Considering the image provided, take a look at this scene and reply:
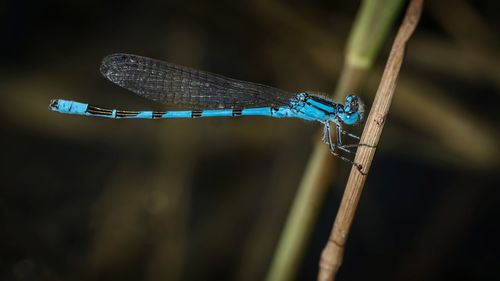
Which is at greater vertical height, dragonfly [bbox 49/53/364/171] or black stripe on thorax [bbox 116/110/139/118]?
dragonfly [bbox 49/53/364/171]

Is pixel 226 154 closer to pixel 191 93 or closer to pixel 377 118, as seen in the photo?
pixel 191 93

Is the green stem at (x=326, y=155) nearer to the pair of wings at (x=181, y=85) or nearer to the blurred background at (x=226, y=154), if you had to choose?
the pair of wings at (x=181, y=85)

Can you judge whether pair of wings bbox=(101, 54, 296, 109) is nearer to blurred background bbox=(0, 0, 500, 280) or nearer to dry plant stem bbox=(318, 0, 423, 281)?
blurred background bbox=(0, 0, 500, 280)

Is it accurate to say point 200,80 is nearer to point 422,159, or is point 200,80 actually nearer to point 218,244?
point 218,244

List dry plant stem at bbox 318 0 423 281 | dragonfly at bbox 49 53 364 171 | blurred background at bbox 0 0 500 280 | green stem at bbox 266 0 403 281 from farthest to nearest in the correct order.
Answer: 1. blurred background at bbox 0 0 500 280
2. dragonfly at bbox 49 53 364 171
3. green stem at bbox 266 0 403 281
4. dry plant stem at bbox 318 0 423 281

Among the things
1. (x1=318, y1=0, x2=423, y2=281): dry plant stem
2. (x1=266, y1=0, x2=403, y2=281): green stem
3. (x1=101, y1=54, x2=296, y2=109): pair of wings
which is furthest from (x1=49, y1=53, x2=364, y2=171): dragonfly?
(x1=318, y1=0, x2=423, y2=281): dry plant stem

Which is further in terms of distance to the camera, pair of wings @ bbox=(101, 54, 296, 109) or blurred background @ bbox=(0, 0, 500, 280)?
blurred background @ bbox=(0, 0, 500, 280)

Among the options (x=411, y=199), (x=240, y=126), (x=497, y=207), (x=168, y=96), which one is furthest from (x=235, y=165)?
(x=497, y=207)
